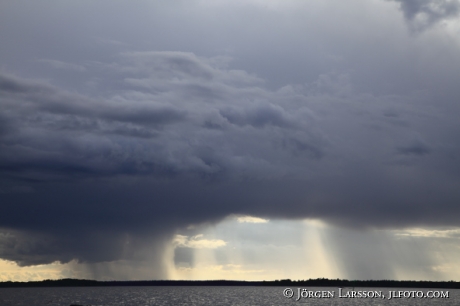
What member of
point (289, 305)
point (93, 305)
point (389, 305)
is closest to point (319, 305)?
point (289, 305)

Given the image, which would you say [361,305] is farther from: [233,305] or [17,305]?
[17,305]

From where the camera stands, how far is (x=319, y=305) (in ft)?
604

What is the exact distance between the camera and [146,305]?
18112cm

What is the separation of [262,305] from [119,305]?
54148mm

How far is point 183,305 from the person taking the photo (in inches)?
7047

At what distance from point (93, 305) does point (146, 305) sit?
64.2 feet

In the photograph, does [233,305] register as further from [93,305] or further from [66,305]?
[66,305]

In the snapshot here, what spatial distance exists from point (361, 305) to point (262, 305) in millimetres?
37069

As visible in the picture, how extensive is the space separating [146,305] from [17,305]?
49.3m

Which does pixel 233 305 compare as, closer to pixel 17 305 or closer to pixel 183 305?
pixel 183 305

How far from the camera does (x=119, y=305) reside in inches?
7136

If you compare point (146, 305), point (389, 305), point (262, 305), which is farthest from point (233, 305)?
point (389, 305)

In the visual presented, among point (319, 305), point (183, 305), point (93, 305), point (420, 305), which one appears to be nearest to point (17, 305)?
point (93, 305)

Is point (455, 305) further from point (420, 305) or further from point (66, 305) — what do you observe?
point (66, 305)
